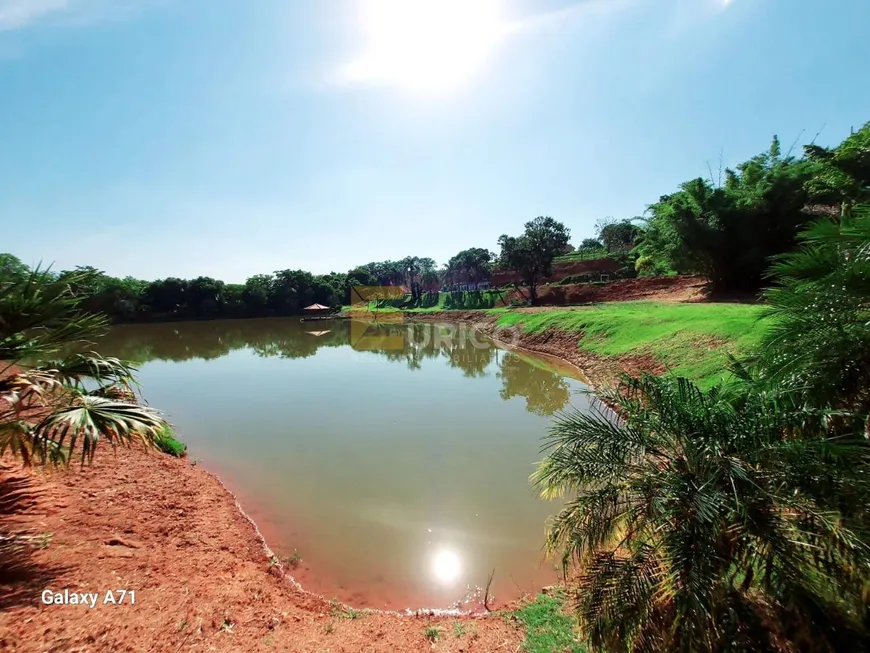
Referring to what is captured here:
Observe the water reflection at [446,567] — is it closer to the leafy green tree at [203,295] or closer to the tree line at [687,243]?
the tree line at [687,243]

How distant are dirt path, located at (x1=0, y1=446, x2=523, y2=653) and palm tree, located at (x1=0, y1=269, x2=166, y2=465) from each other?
93 centimetres

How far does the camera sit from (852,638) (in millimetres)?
2031

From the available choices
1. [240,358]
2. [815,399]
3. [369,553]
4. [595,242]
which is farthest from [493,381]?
[595,242]

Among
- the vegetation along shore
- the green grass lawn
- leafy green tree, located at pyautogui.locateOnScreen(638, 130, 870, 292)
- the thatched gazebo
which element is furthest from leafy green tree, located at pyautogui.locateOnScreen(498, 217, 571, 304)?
the vegetation along shore

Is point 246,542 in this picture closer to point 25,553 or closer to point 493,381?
point 25,553

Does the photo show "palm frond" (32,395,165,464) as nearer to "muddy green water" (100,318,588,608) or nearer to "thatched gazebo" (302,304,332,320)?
"muddy green water" (100,318,588,608)

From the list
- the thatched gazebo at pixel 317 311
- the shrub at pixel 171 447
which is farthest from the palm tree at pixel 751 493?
the thatched gazebo at pixel 317 311

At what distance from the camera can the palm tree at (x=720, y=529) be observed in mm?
2043

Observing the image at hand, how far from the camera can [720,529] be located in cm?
221

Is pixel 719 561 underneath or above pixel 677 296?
underneath

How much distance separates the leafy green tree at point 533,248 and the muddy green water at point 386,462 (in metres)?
18.4

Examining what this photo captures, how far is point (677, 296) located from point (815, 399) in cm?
2846

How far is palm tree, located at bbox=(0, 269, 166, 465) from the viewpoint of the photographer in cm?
291

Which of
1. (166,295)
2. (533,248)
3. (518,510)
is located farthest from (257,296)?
(518,510)
